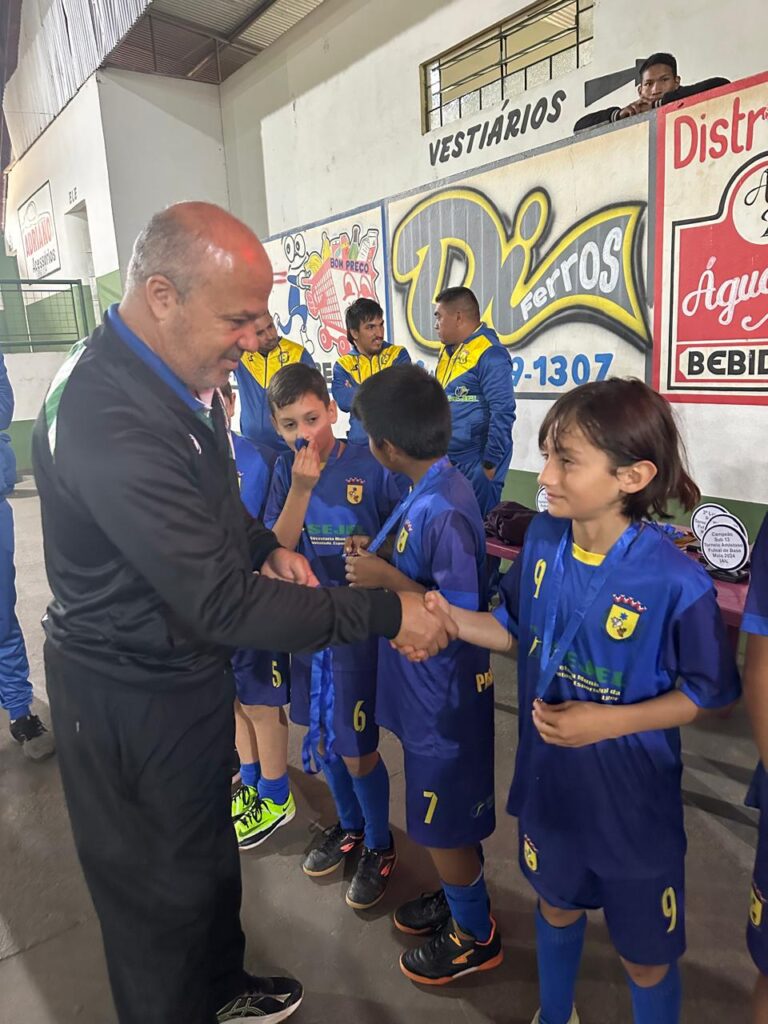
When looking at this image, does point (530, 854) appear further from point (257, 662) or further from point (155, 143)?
point (155, 143)

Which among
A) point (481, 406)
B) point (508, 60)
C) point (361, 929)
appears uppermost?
point (508, 60)

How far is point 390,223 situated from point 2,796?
16.0ft

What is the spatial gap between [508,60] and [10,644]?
17.9ft

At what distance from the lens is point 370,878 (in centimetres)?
205

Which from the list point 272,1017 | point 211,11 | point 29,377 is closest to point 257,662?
point 272,1017

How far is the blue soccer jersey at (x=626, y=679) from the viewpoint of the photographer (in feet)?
3.85

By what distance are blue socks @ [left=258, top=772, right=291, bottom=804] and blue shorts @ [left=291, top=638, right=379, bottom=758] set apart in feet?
1.91

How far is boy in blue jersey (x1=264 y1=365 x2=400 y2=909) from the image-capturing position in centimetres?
195

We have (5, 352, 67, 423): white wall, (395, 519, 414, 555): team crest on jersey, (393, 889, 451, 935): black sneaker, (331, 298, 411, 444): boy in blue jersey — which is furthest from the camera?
(5, 352, 67, 423): white wall

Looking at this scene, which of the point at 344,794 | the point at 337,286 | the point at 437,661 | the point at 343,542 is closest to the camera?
the point at 437,661

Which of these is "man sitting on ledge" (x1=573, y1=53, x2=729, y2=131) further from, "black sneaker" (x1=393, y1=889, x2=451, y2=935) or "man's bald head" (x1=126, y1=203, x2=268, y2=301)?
"black sneaker" (x1=393, y1=889, x2=451, y2=935)

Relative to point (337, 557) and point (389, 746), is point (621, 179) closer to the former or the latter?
point (337, 557)

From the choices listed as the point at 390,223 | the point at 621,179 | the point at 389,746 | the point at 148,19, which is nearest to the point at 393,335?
Result: the point at 390,223

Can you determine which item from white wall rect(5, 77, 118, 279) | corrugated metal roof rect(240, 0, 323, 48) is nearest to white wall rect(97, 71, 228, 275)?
white wall rect(5, 77, 118, 279)
